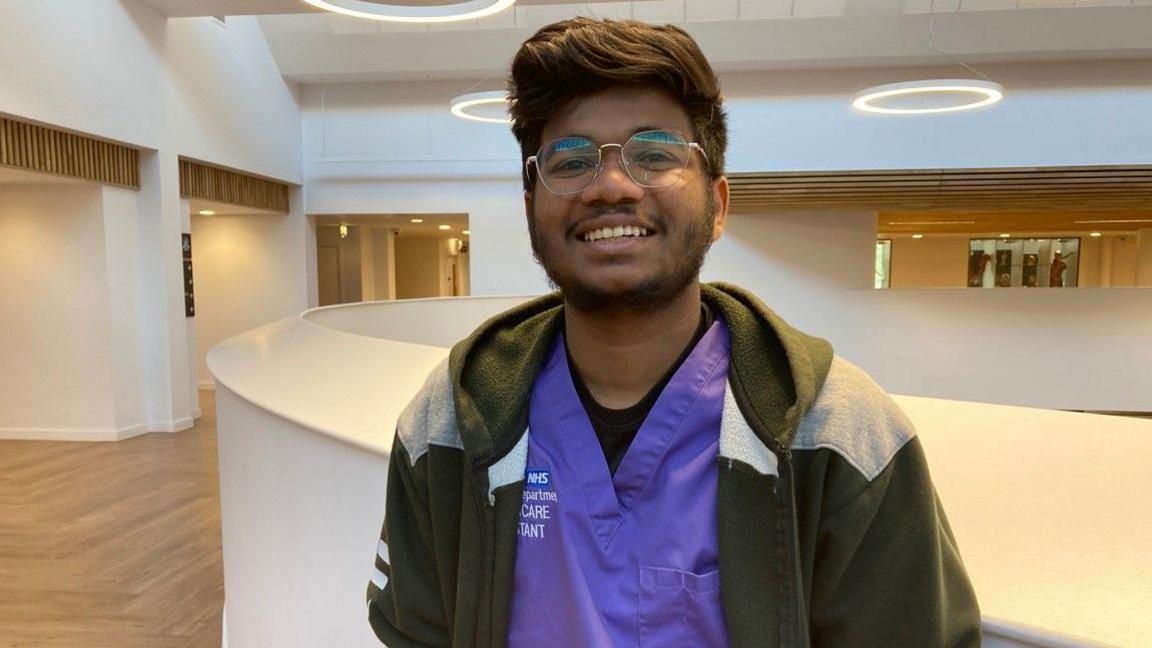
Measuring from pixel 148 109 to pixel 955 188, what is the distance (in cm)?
1135

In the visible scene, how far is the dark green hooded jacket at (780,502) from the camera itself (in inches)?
40.2

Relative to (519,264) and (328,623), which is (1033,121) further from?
(328,623)

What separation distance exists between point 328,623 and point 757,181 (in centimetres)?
1057

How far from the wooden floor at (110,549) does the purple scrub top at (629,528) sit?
350cm

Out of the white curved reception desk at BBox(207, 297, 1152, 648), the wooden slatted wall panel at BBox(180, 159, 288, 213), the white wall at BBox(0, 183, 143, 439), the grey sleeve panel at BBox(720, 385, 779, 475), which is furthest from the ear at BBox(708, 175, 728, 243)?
the wooden slatted wall panel at BBox(180, 159, 288, 213)

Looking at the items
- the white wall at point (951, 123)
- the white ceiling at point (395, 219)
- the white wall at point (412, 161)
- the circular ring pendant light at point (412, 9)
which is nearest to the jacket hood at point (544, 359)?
the circular ring pendant light at point (412, 9)

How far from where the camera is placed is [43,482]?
6.87 m

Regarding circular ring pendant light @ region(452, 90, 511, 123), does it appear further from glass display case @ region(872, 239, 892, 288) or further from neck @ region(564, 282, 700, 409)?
glass display case @ region(872, 239, 892, 288)

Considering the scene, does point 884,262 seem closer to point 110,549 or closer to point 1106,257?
point 1106,257

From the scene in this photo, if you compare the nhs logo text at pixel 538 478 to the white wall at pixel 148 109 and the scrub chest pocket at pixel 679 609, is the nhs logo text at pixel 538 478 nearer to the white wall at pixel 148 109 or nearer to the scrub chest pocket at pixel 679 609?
the scrub chest pocket at pixel 679 609

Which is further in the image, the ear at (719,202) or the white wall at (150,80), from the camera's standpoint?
the white wall at (150,80)

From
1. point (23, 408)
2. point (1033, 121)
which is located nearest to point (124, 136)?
point (23, 408)

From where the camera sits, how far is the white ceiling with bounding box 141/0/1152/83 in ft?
34.2

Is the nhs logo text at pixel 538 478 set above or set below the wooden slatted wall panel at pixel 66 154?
below
